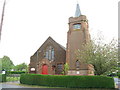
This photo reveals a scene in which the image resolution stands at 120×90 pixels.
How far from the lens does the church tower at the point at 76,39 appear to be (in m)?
25.4

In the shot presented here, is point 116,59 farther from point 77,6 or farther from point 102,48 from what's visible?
point 77,6

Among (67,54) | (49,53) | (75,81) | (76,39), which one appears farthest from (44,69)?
(75,81)

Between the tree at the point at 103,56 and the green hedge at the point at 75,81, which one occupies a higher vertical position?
the tree at the point at 103,56

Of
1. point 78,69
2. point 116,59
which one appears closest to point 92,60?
point 116,59

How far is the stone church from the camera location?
25.7 meters

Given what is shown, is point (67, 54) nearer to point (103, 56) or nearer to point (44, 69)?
point (44, 69)

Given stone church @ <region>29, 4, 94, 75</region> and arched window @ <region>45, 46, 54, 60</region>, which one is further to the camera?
arched window @ <region>45, 46, 54, 60</region>

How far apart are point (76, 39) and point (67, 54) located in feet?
11.2

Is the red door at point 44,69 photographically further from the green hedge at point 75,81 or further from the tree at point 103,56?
the tree at point 103,56

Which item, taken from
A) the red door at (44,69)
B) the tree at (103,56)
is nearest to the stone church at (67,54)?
the red door at (44,69)

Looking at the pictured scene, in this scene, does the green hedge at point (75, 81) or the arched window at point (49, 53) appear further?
the arched window at point (49, 53)

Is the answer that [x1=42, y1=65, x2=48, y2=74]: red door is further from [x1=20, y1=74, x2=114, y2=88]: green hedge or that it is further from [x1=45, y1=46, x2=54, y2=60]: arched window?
[x1=20, y1=74, x2=114, y2=88]: green hedge

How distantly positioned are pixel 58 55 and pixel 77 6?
11913mm

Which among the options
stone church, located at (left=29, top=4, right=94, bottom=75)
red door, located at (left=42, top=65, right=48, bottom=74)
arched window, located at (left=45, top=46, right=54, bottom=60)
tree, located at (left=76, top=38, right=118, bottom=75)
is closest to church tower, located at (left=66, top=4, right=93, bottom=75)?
stone church, located at (left=29, top=4, right=94, bottom=75)
